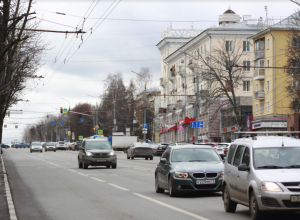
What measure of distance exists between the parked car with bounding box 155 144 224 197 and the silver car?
3.05 metres

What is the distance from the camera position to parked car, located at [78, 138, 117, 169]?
33.5 metres

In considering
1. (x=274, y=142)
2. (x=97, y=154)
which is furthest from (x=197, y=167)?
(x=97, y=154)

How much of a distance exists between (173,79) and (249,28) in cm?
2172

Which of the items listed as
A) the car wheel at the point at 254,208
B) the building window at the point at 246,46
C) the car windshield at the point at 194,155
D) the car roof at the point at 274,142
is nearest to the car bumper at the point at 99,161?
the car windshield at the point at 194,155

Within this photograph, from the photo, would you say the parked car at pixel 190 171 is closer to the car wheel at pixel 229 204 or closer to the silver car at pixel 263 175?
the silver car at pixel 263 175

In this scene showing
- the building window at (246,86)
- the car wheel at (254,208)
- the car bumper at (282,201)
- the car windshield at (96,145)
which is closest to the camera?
the car bumper at (282,201)

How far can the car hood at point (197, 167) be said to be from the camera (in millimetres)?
15852

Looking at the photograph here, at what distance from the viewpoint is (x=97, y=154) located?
33.4 metres

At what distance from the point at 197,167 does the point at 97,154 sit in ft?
58.9

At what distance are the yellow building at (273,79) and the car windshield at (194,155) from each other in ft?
150

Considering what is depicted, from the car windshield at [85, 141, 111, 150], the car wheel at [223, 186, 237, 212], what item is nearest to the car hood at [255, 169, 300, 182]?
the car wheel at [223, 186, 237, 212]

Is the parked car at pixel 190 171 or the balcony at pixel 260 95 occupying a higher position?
the balcony at pixel 260 95

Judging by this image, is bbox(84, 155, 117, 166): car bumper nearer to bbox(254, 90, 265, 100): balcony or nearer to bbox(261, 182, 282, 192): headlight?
bbox(261, 182, 282, 192): headlight

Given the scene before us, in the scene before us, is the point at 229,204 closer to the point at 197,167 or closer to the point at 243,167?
the point at 243,167
